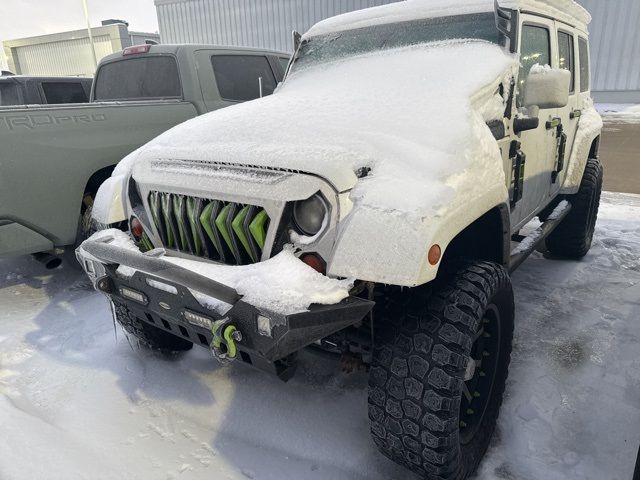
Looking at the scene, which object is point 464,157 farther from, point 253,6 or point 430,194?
point 253,6

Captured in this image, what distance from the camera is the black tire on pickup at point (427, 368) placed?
5.67ft

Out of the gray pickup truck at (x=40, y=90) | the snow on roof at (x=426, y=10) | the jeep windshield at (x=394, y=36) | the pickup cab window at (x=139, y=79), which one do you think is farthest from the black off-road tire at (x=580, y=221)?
the gray pickup truck at (x=40, y=90)

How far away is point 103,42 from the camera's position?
2759cm

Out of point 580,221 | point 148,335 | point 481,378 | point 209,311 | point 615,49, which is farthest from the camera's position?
point 615,49

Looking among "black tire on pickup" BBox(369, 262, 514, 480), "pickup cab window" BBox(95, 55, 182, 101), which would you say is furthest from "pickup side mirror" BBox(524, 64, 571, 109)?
"pickup cab window" BBox(95, 55, 182, 101)

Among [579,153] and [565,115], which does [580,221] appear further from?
[565,115]

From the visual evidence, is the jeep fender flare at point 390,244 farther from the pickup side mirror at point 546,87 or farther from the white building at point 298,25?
the white building at point 298,25

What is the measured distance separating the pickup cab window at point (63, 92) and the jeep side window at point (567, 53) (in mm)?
6304

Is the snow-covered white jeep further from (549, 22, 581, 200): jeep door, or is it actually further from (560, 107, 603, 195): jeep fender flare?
(560, 107, 603, 195): jeep fender flare

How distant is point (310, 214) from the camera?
5.82 ft

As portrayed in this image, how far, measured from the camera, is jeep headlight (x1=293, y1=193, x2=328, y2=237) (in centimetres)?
175

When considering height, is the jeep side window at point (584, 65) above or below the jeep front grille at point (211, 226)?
above

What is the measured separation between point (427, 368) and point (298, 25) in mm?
22841

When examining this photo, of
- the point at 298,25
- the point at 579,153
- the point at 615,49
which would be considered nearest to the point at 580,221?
the point at 579,153
